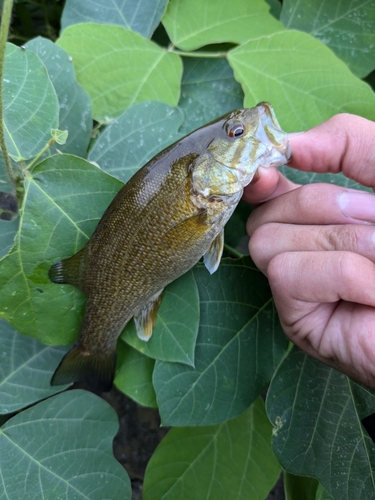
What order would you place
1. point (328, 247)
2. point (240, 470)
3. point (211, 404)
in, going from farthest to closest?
1. point (240, 470)
2. point (211, 404)
3. point (328, 247)

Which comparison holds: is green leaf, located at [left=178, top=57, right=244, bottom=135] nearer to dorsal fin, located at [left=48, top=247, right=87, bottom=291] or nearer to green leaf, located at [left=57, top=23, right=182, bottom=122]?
green leaf, located at [left=57, top=23, right=182, bottom=122]

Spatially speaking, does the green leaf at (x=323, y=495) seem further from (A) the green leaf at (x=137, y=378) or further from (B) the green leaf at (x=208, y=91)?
(B) the green leaf at (x=208, y=91)

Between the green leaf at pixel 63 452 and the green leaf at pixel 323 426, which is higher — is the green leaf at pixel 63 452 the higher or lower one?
the lower one

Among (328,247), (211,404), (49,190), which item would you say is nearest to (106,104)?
(49,190)

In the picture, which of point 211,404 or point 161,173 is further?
point 211,404

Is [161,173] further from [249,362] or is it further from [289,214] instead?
[249,362]

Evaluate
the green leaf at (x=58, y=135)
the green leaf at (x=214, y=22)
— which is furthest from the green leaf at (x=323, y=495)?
the green leaf at (x=214, y=22)

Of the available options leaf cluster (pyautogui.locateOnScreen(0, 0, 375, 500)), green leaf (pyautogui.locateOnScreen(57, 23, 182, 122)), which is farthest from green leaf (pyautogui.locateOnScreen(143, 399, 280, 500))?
green leaf (pyautogui.locateOnScreen(57, 23, 182, 122))
